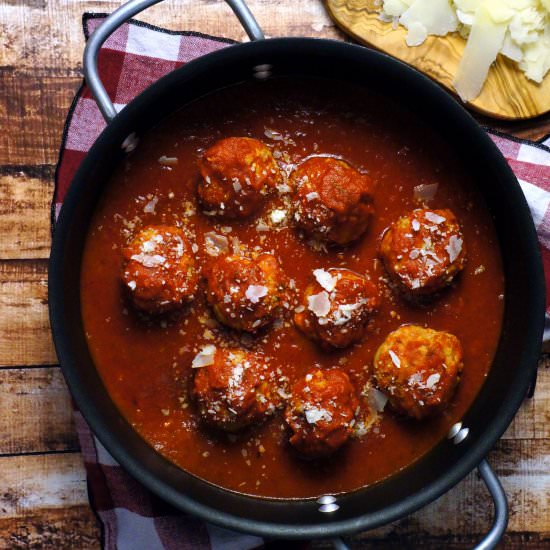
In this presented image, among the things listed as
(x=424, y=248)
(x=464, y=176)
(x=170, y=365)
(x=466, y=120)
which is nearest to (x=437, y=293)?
(x=424, y=248)

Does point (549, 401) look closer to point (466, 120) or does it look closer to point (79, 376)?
point (466, 120)

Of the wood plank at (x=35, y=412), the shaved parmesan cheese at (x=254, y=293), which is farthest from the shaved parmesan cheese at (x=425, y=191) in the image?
the wood plank at (x=35, y=412)

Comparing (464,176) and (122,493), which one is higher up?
(464,176)

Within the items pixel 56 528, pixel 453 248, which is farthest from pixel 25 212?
pixel 453 248

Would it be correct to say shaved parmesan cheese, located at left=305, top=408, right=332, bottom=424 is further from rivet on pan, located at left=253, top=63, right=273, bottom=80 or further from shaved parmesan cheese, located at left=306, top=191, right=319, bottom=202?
rivet on pan, located at left=253, top=63, right=273, bottom=80

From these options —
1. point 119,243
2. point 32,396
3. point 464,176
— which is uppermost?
point 464,176

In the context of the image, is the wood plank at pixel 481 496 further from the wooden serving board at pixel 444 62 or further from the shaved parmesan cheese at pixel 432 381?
the wooden serving board at pixel 444 62

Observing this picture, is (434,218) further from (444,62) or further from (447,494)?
(447,494)
